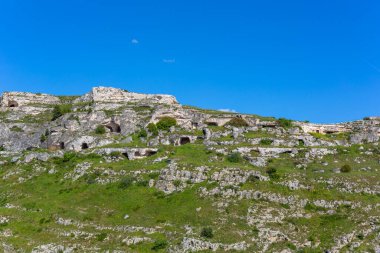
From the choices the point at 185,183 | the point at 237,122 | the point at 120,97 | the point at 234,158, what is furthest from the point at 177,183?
the point at 120,97

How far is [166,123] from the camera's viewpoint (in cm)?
7025

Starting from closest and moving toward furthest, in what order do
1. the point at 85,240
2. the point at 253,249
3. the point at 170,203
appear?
the point at 253,249
the point at 85,240
the point at 170,203

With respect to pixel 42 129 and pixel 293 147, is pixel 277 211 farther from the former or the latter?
pixel 42 129

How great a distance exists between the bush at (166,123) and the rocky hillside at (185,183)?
23 cm

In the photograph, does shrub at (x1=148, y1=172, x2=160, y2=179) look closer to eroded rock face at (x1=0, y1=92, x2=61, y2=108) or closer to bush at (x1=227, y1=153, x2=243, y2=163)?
bush at (x1=227, y1=153, x2=243, y2=163)

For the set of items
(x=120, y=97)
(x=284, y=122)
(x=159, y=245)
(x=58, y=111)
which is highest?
(x=120, y=97)

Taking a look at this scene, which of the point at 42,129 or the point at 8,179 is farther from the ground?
the point at 42,129

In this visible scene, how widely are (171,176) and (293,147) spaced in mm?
21084

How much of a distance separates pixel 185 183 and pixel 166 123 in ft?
77.9

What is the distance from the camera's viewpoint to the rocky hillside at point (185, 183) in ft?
125

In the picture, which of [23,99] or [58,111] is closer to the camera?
[58,111]

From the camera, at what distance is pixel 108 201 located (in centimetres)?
4662

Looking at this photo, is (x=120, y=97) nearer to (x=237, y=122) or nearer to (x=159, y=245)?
(x=237, y=122)

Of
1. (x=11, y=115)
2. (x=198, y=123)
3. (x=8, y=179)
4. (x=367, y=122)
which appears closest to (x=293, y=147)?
(x=198, y=123)
